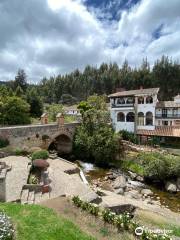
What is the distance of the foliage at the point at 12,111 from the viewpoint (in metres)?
40.7

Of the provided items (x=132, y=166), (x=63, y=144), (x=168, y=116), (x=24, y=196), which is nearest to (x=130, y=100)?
(x=168, y=116)

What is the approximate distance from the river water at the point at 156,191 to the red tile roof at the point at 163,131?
1096cm

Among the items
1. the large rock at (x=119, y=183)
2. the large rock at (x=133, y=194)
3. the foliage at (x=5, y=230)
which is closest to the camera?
the foliage at (x=5, y=230)

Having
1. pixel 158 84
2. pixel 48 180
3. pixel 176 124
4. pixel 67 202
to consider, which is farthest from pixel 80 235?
pixel 158 84

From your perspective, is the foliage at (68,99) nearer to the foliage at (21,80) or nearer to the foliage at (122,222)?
the foliage at (21,80)

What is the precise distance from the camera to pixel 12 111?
40906 mm

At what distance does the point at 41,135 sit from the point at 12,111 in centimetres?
1101

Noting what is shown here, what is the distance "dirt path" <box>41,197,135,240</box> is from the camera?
10.1 meters

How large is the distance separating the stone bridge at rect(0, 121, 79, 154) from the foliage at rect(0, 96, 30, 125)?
824 centimetres

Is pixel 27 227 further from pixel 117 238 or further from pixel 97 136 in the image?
pixel 97 136

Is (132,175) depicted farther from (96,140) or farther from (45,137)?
(45,137)

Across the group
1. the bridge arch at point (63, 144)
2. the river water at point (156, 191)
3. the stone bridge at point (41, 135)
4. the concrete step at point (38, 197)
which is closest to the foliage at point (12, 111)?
the bridge arch at point (63, 144)

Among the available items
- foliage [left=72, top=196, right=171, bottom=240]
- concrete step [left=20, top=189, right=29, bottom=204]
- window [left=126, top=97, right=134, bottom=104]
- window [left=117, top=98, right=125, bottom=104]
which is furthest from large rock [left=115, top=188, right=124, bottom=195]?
window [left=117, top=98, right=125, bottom=104]

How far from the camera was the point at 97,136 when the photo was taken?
108ft
